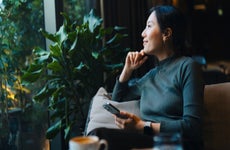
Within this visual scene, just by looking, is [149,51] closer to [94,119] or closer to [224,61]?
[94,119]

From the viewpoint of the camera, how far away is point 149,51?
1863mm

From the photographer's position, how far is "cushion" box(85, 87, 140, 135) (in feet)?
5.93

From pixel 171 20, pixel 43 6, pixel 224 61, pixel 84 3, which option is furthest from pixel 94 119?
pixel 224 61

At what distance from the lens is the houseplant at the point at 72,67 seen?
87.7 inches

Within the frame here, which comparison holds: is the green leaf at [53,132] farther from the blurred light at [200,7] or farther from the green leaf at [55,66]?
the blurred light at [200,7]

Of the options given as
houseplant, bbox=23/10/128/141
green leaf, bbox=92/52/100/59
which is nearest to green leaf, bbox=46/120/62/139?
houseplant, bbox=23/10/128/141

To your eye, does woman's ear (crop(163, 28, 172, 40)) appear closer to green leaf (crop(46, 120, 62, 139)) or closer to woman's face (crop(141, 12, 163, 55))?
woman's face (crop(141, 12, 163, 55))

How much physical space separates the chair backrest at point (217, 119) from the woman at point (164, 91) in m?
0.20

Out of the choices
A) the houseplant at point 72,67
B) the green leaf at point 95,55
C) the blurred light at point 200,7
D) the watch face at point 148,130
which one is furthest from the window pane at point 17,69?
the blurred light at point 200,7

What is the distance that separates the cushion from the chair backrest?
0.38 meters

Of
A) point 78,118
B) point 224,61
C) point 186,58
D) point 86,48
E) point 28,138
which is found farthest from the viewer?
point 224,61

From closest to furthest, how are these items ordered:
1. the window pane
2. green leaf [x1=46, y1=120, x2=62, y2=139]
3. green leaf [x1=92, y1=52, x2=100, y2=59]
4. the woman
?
the woman → green leaf [x1=92, y1=52, x2=100, y2=59] → green leaf [x1=46, y1=120, x2=62, y2=139] → the window pane

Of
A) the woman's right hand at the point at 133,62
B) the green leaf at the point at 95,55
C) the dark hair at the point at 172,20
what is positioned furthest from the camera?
the green leaf at the point at 95,55

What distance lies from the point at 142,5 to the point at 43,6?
892mm
